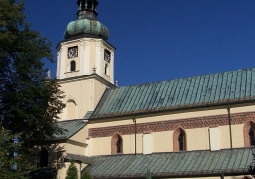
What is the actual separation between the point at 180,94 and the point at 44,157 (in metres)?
10.9

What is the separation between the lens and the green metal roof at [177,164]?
76.2 feet

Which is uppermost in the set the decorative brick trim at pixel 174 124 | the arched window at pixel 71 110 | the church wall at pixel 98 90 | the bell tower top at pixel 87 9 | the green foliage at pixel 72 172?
the bell tower top at pixel 87 9

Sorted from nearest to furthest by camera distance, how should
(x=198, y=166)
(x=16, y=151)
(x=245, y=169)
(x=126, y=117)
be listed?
(x=16, y=151) < (x=245, y=169) < (x=198, y=166) < (x=126, y=117)

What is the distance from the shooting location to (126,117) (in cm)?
2948

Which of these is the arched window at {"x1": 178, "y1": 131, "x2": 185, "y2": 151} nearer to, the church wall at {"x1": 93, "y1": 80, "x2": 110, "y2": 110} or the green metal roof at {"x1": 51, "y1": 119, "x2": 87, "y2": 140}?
the green metal roof at {"x1": 51, "y1": 119, "x2": 87, "y2": 140}

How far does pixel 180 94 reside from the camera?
2908 centimetres

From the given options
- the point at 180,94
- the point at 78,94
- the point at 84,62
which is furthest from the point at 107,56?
the point at 180,94

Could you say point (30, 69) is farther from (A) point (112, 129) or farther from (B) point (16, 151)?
(A) point (112, 129)

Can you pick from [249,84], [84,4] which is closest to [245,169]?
[249,84]

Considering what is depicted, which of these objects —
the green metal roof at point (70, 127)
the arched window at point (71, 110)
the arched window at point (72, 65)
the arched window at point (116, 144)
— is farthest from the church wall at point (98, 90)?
the arched window at point (116, 144)

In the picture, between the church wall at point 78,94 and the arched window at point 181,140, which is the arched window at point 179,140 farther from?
the church wall at point 78,94

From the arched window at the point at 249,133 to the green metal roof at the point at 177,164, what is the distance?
24.0 inches

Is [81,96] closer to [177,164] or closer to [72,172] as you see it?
[72,172]

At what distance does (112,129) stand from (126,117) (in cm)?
142
